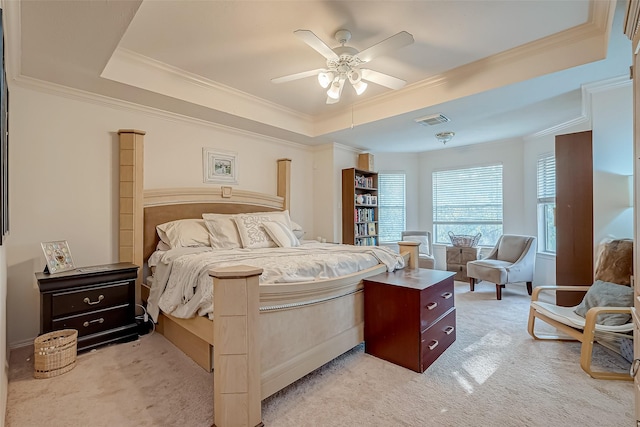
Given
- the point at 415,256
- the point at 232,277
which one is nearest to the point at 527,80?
the point at 415,256

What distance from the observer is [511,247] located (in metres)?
4.68

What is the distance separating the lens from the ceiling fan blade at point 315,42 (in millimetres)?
2001

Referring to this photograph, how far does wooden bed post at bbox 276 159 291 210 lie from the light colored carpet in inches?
102

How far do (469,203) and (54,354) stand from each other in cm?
619

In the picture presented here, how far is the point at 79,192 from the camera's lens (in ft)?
9.39

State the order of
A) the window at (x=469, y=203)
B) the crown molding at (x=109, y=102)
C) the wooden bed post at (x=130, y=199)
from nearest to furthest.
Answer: the crown molding at (x=109, y=102) < the wooden bed post at (x=130, y=199) < the window at (x=469, y=203)

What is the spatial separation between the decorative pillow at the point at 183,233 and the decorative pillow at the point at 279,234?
0.67 meters

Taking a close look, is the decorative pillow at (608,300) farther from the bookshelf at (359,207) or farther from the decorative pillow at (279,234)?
the bookshelf at (359,207)

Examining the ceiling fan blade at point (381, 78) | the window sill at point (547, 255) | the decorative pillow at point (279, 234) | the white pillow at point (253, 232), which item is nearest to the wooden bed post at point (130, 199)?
the white pillow at point (253, 232)

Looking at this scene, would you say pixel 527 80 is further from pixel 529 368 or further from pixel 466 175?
pixel 466 175

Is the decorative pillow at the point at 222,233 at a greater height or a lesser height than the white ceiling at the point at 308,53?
lesser

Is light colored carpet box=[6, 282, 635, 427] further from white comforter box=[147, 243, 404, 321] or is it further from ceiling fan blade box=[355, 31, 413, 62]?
ceiling fan blade box=[355, 31, 413, 62]

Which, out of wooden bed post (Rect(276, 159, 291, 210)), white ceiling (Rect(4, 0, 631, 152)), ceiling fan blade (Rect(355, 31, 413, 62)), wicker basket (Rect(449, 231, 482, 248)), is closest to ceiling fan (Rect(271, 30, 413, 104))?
ceiling fan blade (Rect(355, 31, 413, 62))

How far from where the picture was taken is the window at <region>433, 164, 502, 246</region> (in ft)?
18.2
